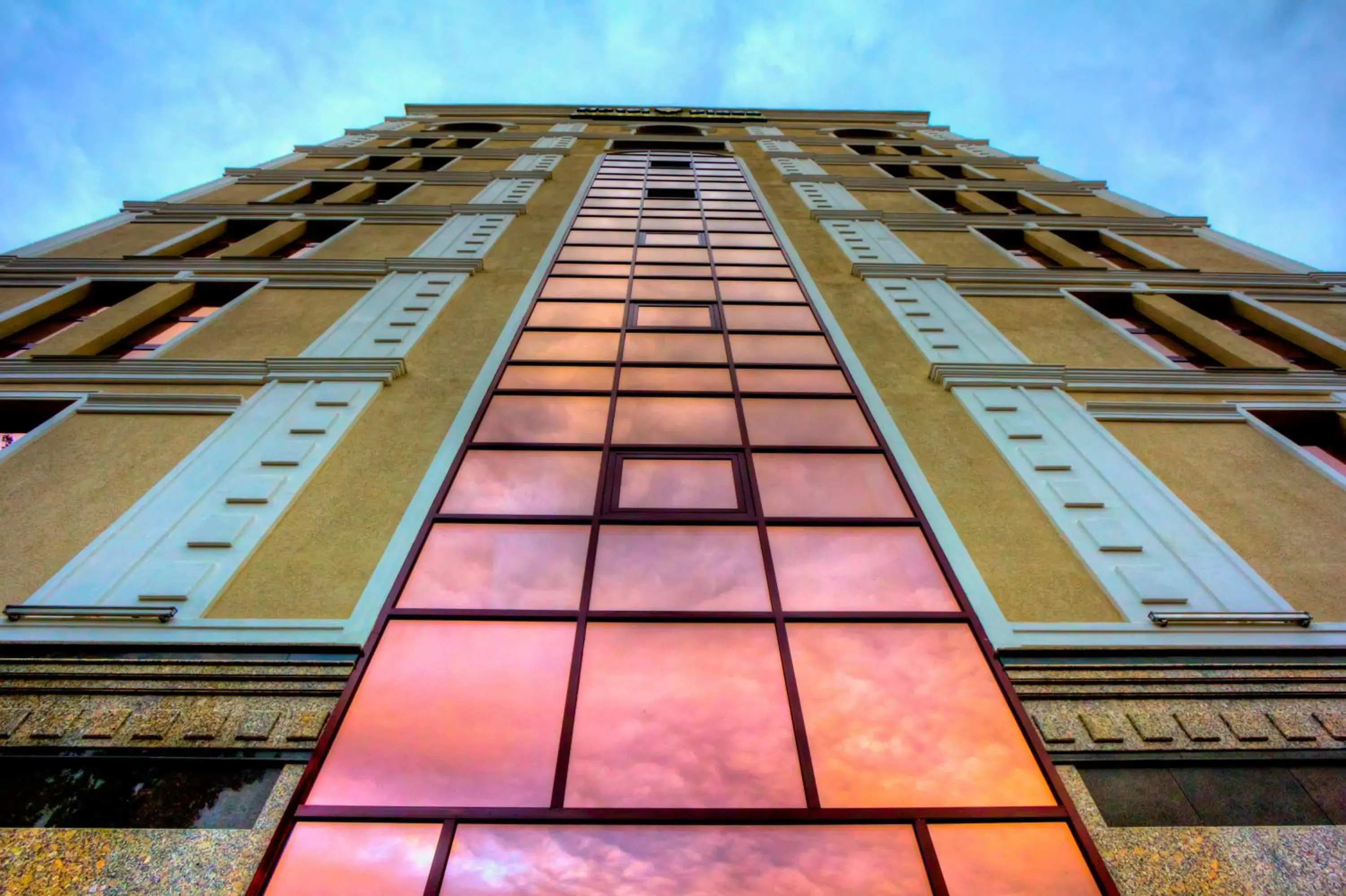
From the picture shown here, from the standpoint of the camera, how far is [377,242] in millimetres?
14016

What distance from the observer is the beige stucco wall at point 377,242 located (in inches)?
527

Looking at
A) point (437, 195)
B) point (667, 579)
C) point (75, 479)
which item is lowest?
point (667, 579)

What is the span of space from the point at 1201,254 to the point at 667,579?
607 inches

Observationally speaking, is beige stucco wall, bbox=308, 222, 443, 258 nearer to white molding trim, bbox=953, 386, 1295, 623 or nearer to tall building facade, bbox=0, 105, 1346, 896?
tall building facade, bbox=0, 105, 1346, 896

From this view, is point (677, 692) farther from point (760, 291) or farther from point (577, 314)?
point (760, 291)

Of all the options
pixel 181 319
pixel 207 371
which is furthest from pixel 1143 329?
pixel 181 319

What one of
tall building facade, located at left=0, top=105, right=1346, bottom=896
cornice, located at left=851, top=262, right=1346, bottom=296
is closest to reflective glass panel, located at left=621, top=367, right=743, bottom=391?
tall building facade, located at left=0, top=105, right=1346, bottom=896

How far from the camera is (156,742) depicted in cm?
460

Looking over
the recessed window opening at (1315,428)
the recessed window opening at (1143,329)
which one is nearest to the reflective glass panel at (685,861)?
the recessed window opening at (1315,428)

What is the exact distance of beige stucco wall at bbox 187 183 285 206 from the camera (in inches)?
665

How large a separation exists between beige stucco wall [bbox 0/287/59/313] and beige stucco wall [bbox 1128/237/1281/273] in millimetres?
21917

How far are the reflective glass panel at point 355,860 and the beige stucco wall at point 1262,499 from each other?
748 cm

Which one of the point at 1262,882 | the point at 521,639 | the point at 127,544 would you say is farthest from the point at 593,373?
the point at 1262,882

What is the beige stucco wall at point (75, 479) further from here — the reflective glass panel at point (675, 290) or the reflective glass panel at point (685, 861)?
the reflective glass panel at point (675, 290)
